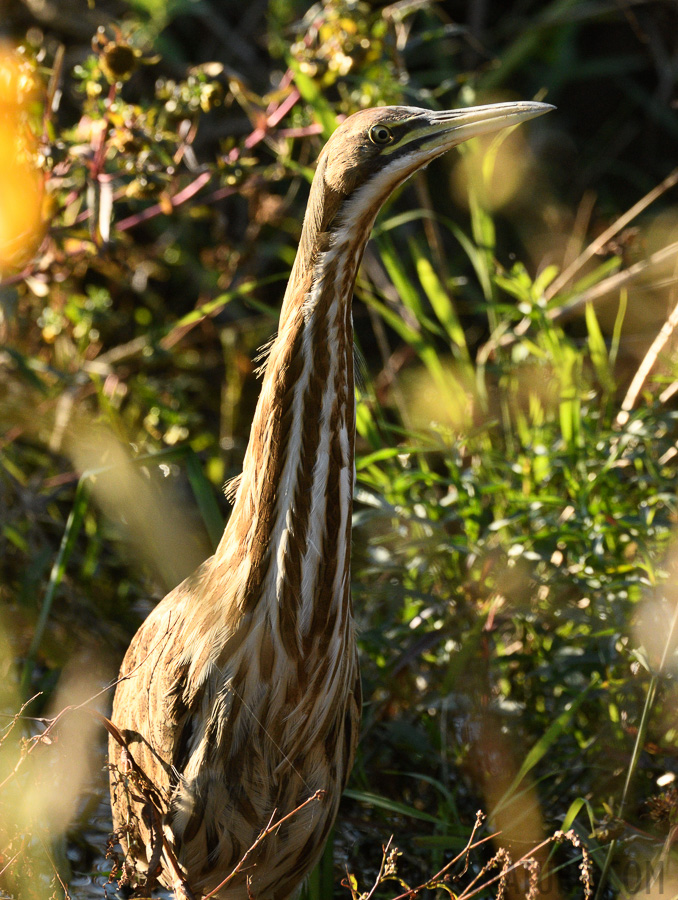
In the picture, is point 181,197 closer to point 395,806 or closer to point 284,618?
point 284,618

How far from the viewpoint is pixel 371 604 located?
8.48 ft

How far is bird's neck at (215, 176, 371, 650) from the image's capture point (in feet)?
4.95

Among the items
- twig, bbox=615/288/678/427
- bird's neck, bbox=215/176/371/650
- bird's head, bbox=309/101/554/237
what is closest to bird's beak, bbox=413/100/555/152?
bird's head, bbox=309/101/554/237

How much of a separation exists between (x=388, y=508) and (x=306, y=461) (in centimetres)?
75

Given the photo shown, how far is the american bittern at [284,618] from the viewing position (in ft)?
4.95

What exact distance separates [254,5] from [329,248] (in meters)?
2.77

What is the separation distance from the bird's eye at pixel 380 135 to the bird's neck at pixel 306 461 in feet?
0.45

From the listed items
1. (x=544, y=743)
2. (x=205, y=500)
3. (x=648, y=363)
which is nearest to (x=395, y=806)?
Result: (x=544, y=743)

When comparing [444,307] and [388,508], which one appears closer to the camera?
[388,508]

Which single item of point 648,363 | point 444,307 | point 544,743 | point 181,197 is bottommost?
point 544,743

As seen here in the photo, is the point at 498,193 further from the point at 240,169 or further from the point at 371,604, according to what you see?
the point at 371,604

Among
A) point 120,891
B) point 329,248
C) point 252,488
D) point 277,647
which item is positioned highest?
point 329,248

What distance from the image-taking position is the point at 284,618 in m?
1.61

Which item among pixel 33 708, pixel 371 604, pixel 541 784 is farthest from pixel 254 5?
pixel 541 784
